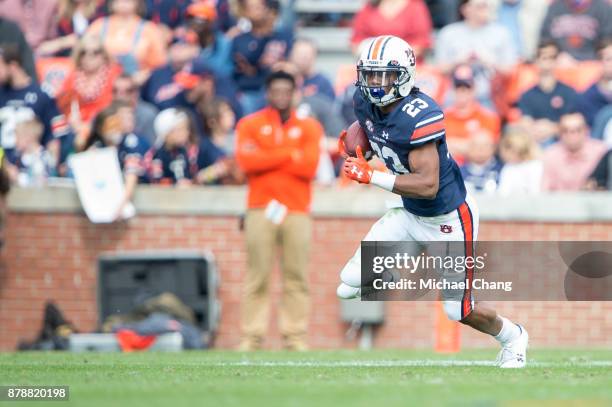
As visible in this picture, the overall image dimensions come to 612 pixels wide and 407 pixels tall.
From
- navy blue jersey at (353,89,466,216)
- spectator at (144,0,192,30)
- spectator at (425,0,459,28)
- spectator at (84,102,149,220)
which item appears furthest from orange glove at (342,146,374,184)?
spectator at (425,0,459,28)

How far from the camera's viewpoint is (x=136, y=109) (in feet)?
47.7

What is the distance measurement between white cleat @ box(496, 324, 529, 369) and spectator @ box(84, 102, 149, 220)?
572 centimetres

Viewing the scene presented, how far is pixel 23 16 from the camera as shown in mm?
16438

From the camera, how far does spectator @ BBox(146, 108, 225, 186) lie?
Answer: 1361 cm

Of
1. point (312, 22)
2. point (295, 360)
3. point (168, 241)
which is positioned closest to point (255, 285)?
point (168, 241)

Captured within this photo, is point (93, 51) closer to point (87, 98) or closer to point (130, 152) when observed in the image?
point (87, 98)

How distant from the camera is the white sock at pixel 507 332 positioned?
28.6ft

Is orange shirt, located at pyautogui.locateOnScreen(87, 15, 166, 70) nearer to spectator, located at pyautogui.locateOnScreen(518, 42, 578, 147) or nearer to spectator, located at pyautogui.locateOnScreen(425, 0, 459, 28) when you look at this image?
spectator, located at pyautogui.locateOnScreen(425, 0, 459, 28)

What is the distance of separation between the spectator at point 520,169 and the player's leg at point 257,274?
2466 mm

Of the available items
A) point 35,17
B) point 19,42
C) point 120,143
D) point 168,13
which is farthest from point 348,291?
point 35,17

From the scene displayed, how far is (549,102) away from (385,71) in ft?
20.5

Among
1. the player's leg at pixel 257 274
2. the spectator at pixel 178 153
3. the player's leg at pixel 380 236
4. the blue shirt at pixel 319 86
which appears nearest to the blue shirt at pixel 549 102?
the blue shirt at pixel 319 86

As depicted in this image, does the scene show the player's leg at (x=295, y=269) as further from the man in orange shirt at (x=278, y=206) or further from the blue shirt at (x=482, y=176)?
the blue shirt at (x=482, y=176)

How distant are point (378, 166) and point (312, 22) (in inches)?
159
